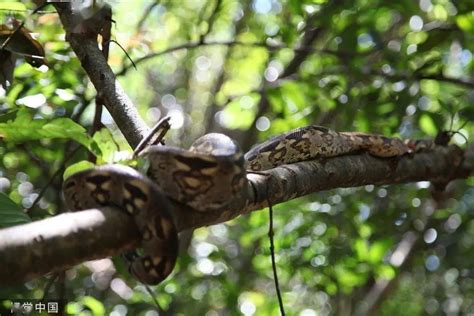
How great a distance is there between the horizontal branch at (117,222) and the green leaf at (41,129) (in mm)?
472

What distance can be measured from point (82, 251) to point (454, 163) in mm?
3017

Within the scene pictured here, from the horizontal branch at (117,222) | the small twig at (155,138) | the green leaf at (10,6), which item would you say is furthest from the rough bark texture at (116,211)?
the green leaf at (10,6)

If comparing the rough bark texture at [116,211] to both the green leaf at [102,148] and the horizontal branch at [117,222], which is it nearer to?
the horizontal branch at [117,222]

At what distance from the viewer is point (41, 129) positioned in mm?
2277

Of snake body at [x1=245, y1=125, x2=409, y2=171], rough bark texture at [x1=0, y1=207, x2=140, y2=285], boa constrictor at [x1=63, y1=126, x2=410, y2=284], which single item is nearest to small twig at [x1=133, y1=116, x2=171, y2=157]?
boa constrictor at [x1=63, y1=126, x2=410, y2=284]

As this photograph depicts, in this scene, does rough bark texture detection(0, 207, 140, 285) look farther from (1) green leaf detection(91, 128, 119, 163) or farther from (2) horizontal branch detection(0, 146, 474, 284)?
(1) green leaf detection(91, 128, 119, 163)

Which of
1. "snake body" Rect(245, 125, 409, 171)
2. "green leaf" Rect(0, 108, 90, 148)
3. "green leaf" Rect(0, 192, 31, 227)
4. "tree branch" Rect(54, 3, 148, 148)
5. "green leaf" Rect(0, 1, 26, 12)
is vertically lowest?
"snake body" Rect(245, 125, 409, 171)

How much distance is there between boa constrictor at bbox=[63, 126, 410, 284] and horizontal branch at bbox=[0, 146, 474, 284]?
2.0 inches

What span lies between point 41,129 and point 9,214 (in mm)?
385

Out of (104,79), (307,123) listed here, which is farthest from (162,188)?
(307,123)

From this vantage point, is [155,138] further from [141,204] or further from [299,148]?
[299,148]

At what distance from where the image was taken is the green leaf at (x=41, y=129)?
221 cm

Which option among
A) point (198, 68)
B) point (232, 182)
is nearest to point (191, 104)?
point (198, 68)

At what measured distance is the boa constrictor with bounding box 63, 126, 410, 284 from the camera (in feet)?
6.02
